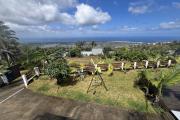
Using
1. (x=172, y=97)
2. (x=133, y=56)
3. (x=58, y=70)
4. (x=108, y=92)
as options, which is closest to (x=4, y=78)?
(x=58, y=70)

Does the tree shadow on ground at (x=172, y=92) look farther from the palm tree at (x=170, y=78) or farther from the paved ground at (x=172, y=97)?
the palm tree at (x=170, y=78)

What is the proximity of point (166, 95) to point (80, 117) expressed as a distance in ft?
19.7

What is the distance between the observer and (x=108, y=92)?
35.9 feet

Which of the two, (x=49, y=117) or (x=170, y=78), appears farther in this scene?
(x=170, y=78)

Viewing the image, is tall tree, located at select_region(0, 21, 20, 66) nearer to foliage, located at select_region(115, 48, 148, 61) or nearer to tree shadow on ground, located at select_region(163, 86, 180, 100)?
foliage, located at select_region(115, 48, 148, 61)

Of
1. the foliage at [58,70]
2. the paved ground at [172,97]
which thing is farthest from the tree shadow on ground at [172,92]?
the foliage at [58,70]

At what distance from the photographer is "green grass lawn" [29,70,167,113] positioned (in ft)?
31.0

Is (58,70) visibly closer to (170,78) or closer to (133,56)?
(170,78)

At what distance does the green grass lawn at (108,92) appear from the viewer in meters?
9.46

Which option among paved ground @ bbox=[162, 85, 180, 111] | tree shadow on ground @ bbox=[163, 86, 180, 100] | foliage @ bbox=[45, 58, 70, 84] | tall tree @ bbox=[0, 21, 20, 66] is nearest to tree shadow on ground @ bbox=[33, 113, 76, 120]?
foliage @ bbox=[45, 58, 70, 84]

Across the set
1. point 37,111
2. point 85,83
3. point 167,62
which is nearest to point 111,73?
point 85,83

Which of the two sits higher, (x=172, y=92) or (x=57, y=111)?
(x=172, y=92)

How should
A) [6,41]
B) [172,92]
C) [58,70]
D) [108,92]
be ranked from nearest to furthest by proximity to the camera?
[172,92], [108,92], [58,70], [6,41]

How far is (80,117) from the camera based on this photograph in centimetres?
805
